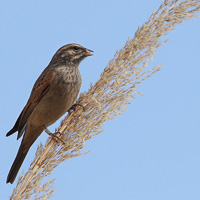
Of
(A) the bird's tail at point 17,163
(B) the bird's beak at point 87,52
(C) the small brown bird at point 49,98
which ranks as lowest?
(A) the bird's tail at point 17,163

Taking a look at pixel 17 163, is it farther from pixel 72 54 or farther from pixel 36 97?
pixel 72 54

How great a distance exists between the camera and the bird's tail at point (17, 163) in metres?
3.38

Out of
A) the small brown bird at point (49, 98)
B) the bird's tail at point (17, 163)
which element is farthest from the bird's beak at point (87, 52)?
the bird's tail at point (17, 163)

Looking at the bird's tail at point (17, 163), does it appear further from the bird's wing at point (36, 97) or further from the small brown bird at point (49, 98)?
the bird's wing at point (36, 97)

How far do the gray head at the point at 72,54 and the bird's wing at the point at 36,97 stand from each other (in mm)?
303

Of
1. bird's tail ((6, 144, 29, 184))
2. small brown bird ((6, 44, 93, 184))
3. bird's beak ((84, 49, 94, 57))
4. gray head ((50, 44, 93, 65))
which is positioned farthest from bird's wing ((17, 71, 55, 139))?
bird's beak ((84, 49, 94, 57))

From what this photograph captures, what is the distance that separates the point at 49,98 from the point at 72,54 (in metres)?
0.64

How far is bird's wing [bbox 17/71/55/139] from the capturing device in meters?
3.89

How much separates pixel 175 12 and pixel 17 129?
226cm

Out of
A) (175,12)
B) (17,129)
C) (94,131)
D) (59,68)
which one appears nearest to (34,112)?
(17,129)

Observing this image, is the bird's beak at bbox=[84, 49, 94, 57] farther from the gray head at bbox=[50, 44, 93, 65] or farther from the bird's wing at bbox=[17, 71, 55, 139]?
the bird's wing at bbox=[17, 71, 55, 139]

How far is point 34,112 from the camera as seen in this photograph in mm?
3910

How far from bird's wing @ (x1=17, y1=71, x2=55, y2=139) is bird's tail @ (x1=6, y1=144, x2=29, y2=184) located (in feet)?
0.57

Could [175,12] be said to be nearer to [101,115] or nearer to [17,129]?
[101,115]
